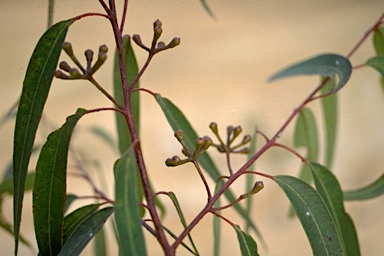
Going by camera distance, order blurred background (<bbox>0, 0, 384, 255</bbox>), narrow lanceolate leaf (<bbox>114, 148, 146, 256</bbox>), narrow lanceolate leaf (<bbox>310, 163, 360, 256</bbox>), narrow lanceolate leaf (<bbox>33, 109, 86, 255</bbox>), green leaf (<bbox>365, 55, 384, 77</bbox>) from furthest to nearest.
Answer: blurred background (<bbox>0, 0, 384, 255</bbox>) < green leaf (<bbox>365, 55, 384, 77</bbox>) < narrow lanceolate leaf (<bbox>310, 163, 360, 256</bbox>) < narrow lanceolate leaf (<bbox>33, 109, 86, 255</bbox>) < narrow lanceolate leaf (<bbox>114, 148, 146, 256</bbox>)

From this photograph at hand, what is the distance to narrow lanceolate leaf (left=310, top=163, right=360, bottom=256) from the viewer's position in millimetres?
621

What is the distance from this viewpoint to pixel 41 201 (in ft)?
1.67

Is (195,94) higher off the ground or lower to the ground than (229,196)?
higher

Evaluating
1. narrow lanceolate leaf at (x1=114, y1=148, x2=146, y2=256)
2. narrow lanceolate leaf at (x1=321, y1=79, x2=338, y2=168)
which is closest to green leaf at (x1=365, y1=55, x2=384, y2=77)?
narrow lanceolate leaf at (x1=321, y1=79, x2=338, y2=168)

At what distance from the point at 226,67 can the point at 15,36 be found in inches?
16.0

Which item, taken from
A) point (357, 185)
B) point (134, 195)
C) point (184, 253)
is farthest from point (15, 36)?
point (357, 185)

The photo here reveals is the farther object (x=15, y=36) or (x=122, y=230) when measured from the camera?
(x=15, y=36)

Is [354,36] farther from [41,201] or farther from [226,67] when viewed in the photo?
[41,201]

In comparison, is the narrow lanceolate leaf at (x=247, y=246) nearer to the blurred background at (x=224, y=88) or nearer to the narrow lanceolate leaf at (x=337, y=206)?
the narrow lanceolate leaf at (x=337, y=206)

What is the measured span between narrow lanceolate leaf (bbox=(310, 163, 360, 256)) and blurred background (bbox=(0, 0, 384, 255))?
26cm

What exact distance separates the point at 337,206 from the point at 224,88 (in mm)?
479

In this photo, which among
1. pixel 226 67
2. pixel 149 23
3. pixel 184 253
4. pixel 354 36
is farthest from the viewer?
pixel 354 36

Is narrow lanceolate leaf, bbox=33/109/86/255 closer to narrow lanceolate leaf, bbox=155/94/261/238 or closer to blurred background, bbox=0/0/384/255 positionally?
narrow lanceolate leaf, bbox=155/94/261/238

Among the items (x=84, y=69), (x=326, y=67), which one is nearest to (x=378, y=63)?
(x=326, y=67)
